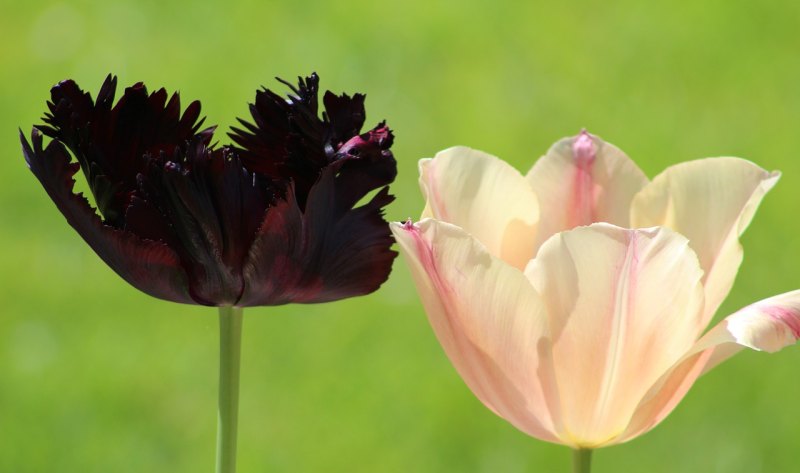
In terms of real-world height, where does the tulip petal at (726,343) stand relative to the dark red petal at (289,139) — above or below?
below

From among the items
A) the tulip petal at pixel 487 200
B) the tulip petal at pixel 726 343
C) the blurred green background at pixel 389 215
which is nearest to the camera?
the tulip petal at pixel 726 343

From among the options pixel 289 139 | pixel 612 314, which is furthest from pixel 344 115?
pixel 612 314

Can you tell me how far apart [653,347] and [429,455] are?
1.13 meters

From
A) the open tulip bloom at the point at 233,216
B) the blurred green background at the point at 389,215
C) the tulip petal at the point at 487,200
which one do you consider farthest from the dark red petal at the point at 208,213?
the blurred green background at the point at 389,215

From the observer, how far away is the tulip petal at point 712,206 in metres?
0.58

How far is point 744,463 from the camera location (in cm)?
165

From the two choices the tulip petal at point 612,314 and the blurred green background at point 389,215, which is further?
the blurred green background at point 389,215

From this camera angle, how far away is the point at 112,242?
19.8 inches

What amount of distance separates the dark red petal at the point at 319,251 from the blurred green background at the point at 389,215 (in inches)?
44.3

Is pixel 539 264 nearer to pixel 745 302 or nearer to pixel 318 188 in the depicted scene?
pixel 318 188

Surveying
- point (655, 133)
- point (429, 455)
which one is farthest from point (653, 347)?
point (655, 133)

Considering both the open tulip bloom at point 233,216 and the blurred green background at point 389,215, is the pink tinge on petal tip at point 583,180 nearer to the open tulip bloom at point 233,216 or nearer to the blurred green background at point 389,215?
the open tulip bloom at point 233,216

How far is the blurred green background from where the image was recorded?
169 centimetres

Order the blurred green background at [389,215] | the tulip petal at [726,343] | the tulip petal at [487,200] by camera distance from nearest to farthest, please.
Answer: the tulip petal at [726,343] < the tulip petal at [487,200] < the blurred green background at [389,215]
